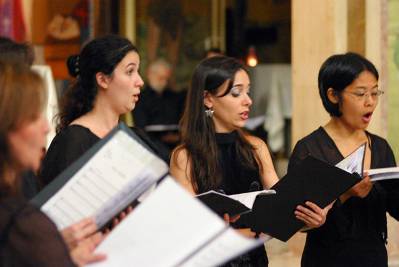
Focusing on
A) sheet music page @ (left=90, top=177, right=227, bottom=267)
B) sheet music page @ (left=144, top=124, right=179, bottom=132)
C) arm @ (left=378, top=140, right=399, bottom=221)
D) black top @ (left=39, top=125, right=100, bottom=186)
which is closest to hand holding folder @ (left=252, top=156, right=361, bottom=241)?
arm @ (left=378, top=140, right=399, bottom=221)

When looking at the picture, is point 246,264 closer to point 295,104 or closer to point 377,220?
point 377,220

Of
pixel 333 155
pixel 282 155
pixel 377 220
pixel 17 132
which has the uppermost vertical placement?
pixel 17 132

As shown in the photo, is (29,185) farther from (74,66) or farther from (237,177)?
(237,177)

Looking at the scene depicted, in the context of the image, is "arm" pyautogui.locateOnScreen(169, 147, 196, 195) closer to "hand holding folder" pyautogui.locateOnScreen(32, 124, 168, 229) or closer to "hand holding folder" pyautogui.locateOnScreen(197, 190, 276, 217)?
"hand holding folder" pyautogui.locateOnScreen(197, 190, 276, 217)

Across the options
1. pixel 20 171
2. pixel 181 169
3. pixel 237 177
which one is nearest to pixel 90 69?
pixel 181 169

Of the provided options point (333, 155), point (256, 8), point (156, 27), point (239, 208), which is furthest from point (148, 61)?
point (239, 208)

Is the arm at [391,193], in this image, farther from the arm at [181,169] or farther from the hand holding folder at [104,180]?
the hand holding folder at [104,180]

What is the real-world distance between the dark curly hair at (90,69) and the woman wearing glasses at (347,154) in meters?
1.06

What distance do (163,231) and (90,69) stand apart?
1.78 m

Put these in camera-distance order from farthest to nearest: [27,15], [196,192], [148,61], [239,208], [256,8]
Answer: [256,8] → [148,61] → [27,15] → [196,192] → [239,208]

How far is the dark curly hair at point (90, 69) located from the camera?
4.60 metres

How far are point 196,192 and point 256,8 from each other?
28.9 feet

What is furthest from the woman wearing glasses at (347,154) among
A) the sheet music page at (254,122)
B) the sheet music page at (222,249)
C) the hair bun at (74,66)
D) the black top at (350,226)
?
the sheet music page at (254,122)

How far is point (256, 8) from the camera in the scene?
13.4 m
